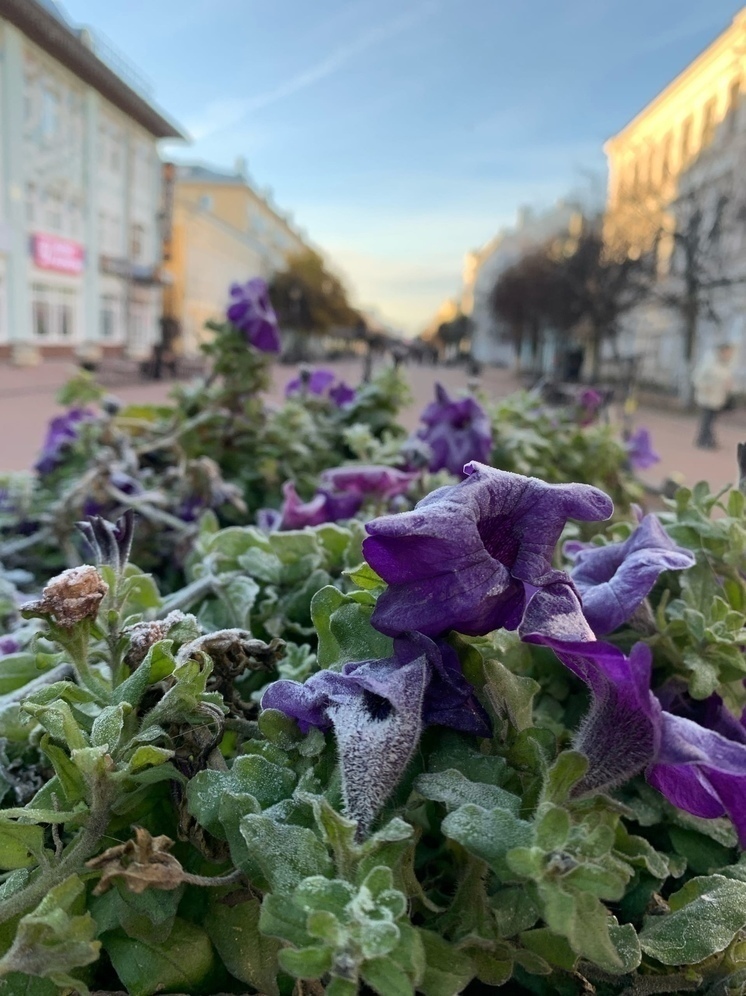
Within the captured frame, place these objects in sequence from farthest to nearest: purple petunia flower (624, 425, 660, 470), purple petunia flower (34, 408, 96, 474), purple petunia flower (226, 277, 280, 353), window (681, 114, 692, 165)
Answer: window (681, 114, 692, 165)
purple petunia flower (624, 425, 660, 470)
purple petunia flower (34, 408, 96, 474)
purple petunia flower (226, 277, 280, 353)

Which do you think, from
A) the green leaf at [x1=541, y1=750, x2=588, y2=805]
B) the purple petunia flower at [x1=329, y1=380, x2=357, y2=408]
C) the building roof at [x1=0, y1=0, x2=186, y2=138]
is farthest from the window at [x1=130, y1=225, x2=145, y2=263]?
the green leaf at [x1=541, y1=750, x2=588, y2=805]

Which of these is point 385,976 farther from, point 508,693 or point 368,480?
point 368,480

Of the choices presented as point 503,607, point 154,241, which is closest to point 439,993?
point 503,607

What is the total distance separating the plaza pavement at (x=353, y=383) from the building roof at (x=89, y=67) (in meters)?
5.43

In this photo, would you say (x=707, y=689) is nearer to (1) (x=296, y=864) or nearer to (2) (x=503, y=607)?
(2) (x=503, y=607)

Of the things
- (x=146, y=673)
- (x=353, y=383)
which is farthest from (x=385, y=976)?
(x=353, y=383)

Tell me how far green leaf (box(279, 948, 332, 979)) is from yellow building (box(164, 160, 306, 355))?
83.4 feet

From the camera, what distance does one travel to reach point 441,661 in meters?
0.48

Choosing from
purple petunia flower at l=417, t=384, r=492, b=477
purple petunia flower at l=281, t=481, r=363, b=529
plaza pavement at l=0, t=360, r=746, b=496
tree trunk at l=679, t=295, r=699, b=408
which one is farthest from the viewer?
tree trunk at l=679, t=295, r=699, b=408

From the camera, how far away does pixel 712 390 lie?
917 cm

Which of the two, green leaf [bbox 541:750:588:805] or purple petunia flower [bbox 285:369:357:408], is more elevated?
purple petunia flower [bbox 285:369:357:408]

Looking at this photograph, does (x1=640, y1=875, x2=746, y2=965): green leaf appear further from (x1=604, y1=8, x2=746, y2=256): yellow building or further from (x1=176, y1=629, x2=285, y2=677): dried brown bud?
(x1=604, y1=8, x2=746, y2=256): yellow building

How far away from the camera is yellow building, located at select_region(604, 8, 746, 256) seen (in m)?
19.8

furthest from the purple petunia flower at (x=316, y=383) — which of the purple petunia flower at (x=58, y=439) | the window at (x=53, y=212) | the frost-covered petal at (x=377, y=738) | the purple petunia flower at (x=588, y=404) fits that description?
the window at (x=53, y=212)
